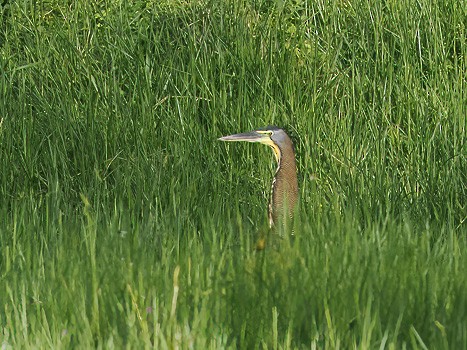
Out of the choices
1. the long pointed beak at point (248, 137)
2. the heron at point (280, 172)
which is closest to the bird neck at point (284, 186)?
the heron at point (280, 172)

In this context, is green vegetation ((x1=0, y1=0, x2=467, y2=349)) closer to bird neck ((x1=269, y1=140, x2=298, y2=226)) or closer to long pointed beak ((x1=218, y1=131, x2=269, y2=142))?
bird neck ((x1=269, y1=140, x2=298, y2=226))

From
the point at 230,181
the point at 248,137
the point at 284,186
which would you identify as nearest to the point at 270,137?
the point at 248,137

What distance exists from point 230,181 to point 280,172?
1.88 feet

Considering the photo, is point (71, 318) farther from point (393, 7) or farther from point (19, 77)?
point (393, 7)

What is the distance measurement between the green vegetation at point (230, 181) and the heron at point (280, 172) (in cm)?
14

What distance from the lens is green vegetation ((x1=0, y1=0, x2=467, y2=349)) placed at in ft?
9.19

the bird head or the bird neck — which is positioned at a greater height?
the bird head

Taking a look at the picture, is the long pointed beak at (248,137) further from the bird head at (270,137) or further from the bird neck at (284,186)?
the bird neck at (284,186)

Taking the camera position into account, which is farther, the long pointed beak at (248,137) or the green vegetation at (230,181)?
the long pointed beak at (248,137)

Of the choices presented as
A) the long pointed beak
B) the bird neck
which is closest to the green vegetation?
the bird neck

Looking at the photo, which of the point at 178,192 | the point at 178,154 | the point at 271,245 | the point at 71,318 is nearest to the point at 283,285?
the point at 271,245

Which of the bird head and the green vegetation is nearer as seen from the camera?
the green vegetation

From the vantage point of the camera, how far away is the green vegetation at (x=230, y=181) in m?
2.80

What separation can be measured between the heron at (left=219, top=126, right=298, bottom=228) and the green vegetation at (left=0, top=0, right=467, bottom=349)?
0.14 m
